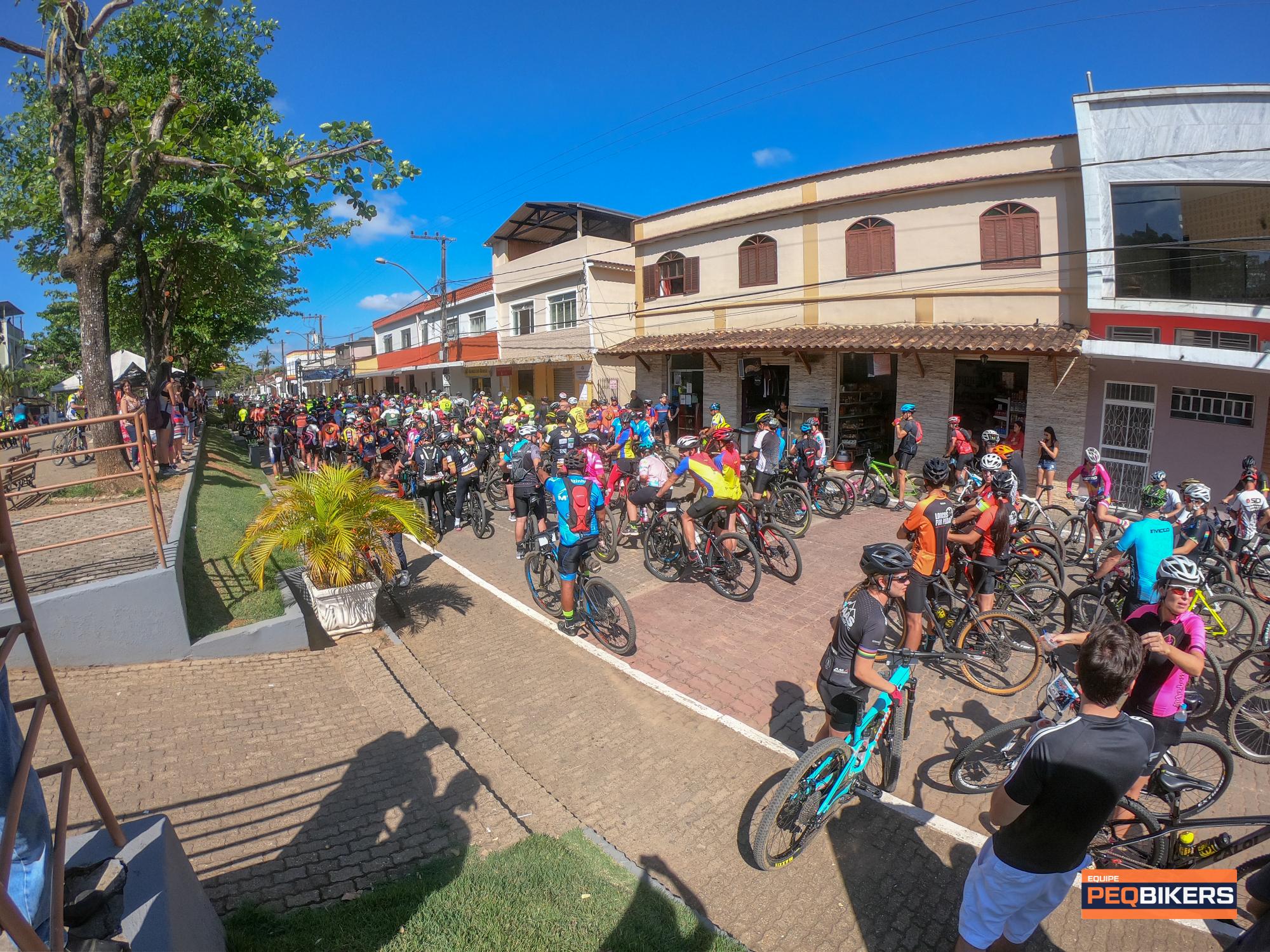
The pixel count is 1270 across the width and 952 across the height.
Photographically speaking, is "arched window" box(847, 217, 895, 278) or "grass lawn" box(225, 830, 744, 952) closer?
"grass lawn" box(225, 830, 744, 952)

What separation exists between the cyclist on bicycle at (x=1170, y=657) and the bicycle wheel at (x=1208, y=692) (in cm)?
105

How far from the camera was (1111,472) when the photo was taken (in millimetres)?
12953

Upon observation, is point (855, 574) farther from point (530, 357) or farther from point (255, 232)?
point (530, 357)

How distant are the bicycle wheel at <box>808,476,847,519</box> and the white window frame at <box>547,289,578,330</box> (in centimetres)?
1536

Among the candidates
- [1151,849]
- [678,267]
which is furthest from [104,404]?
[678,267]

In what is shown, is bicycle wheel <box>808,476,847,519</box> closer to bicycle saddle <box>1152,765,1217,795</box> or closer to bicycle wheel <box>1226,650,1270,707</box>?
bicycle wheel <box>1226,650,1270,707</box>

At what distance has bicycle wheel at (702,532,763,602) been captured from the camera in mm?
7480

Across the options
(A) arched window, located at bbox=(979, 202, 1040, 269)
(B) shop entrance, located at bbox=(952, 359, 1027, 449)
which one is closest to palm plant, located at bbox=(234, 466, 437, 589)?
(B) shop entrance, located at bbox=(952, 359, 1027, 449)

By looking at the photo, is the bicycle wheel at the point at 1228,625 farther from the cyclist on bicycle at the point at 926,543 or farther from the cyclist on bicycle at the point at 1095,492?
the cyclist on bicycle at the point at 926,543

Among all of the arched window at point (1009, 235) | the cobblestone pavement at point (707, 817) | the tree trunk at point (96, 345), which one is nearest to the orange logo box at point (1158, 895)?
the cobblestone pavement at point (707, 817)

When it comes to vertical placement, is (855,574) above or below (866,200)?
below

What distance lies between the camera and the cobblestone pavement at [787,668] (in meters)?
4.56

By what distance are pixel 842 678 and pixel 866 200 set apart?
15441 millimetres

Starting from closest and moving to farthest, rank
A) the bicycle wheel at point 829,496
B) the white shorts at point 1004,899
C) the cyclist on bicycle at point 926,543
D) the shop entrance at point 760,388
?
the white shorts at point 1004,899 → the cyclist on bicycle at point 926,543 → the bicycle wheel at point 829,496 → the shop entrance at point 760,388
